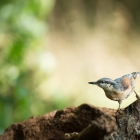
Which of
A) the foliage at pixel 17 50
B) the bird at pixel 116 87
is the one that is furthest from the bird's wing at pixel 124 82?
the foliage at pixel 17 50

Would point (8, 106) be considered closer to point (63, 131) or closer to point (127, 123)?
point (63, 131)

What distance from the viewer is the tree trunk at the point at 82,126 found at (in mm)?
930

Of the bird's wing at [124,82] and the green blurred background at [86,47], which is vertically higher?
the green blurred background at [86,47]

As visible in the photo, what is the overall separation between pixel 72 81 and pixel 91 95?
0.27 m

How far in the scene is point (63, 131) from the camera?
1167mm

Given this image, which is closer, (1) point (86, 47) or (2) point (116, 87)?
(2) point (116, 87)

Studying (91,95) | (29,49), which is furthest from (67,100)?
(29,49)

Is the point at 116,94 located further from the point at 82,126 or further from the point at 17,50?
the point at 17,50

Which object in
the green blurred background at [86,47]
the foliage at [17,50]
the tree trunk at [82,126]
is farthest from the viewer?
the green blurred background at [86,47]

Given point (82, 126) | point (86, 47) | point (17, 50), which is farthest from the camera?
point (86, 47)

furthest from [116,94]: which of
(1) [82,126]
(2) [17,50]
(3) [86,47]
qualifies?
(3) [86,47]

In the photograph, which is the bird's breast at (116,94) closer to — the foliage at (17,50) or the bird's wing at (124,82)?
the bird's wing at (124,82)

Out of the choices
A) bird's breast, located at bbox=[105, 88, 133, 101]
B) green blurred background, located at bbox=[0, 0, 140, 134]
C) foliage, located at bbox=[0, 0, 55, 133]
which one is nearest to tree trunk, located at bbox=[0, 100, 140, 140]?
bird's breast, located at bbox=[105, 88, 133, 101]

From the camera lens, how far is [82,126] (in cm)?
112
